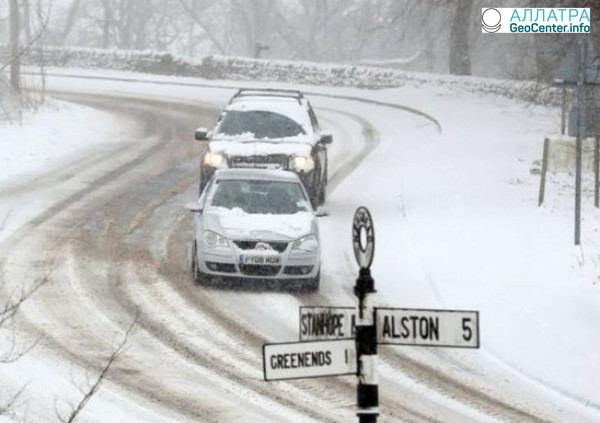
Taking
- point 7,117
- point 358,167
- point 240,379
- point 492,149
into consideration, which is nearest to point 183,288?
point 240,379

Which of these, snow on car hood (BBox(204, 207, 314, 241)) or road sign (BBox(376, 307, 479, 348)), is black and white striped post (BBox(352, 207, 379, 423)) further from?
snow on car hood (BBox(204, 207, 314, 241))

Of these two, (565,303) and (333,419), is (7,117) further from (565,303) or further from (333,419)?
(333,419)

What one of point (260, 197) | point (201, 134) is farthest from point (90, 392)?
point (201, 134)

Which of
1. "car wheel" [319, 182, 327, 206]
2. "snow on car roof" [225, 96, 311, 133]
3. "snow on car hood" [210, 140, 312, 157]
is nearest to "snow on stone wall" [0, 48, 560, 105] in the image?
"car wheel" [319, 182, 327, 206]

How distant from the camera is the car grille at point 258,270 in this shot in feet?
58.3

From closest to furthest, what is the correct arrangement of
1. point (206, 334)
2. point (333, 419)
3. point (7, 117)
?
point (333, 419)
point (206, 334)
point (7, 117)

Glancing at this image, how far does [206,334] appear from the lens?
15.8 metres

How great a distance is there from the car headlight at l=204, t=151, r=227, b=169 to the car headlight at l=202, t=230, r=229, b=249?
4.87 m

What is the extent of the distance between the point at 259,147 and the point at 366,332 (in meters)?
16.0

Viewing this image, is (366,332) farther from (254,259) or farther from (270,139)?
(270,139)

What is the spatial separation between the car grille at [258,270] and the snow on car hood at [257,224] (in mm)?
349

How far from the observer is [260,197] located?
62.8 ft

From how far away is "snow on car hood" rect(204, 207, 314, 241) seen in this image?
17.9 m

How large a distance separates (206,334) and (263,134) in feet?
27.3
